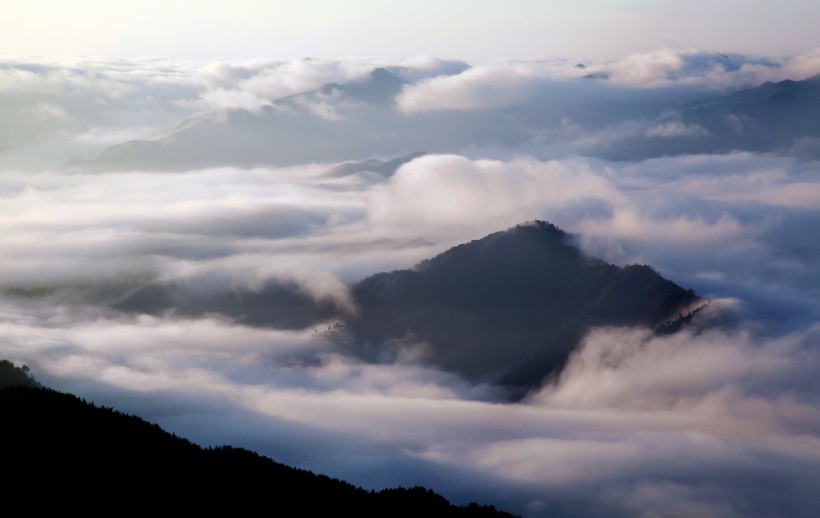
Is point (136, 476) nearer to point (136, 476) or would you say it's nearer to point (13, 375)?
point (136, 476)

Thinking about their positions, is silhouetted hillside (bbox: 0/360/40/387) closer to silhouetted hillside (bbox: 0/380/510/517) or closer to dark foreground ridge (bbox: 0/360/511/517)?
dark foreground ridge (bbox: 0/360/511/517)

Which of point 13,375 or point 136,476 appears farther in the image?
point 13,375

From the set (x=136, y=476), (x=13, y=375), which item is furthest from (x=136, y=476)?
(x=13, y=375)

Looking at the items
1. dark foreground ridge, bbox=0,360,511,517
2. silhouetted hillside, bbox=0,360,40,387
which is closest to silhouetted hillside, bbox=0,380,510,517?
dark foreground ridge, bbox=0,360,511,517

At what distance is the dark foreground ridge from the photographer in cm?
8169

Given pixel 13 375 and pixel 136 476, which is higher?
pixel 13 375

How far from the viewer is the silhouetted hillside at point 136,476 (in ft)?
268

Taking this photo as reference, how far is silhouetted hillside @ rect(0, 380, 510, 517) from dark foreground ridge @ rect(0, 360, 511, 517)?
102 millimetres

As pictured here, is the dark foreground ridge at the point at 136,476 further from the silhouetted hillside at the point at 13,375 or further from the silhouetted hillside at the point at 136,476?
the silhouetted hillside at the point at 13,375

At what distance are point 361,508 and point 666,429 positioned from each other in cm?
11714

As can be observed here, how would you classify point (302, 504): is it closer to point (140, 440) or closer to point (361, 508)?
point (361, 508)

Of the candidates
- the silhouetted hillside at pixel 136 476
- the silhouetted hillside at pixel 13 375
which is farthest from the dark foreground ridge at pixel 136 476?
the silhouetted hillside at pixel 13 375

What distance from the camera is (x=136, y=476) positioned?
3494 inches

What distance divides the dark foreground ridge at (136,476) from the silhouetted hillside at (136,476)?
10 cm
